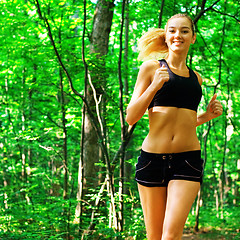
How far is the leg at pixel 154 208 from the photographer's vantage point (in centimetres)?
229

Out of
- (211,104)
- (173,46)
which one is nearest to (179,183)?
(211,104)

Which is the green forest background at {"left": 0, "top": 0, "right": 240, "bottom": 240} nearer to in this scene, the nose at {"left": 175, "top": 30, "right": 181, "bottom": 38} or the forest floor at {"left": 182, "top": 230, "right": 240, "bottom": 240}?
the forest floor at {"left": 182, "top": 230, "right": 240, "bottom": 240}

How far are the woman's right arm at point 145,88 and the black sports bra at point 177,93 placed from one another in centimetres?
11

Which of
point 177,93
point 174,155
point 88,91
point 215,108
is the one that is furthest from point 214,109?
point 88,91

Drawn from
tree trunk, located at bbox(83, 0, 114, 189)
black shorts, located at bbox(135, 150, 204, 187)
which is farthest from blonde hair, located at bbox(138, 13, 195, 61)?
tree trunk, located at bbox(83, 0, 114, 189)

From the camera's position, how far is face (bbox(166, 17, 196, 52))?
2330 mm

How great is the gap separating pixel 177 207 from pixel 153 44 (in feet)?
4.16

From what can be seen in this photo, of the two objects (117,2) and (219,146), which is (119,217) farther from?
(219,146)

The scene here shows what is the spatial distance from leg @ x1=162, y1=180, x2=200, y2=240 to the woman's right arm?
537mm

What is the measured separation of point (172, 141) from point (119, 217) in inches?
101

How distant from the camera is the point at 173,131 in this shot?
2.27 meters

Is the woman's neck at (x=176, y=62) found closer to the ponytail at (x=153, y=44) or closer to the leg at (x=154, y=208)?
the ponytail at (x=153, y=44)

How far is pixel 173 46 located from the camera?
235 centimetres

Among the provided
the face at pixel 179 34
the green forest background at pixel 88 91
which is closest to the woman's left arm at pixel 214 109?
the face at pixel 179 34
